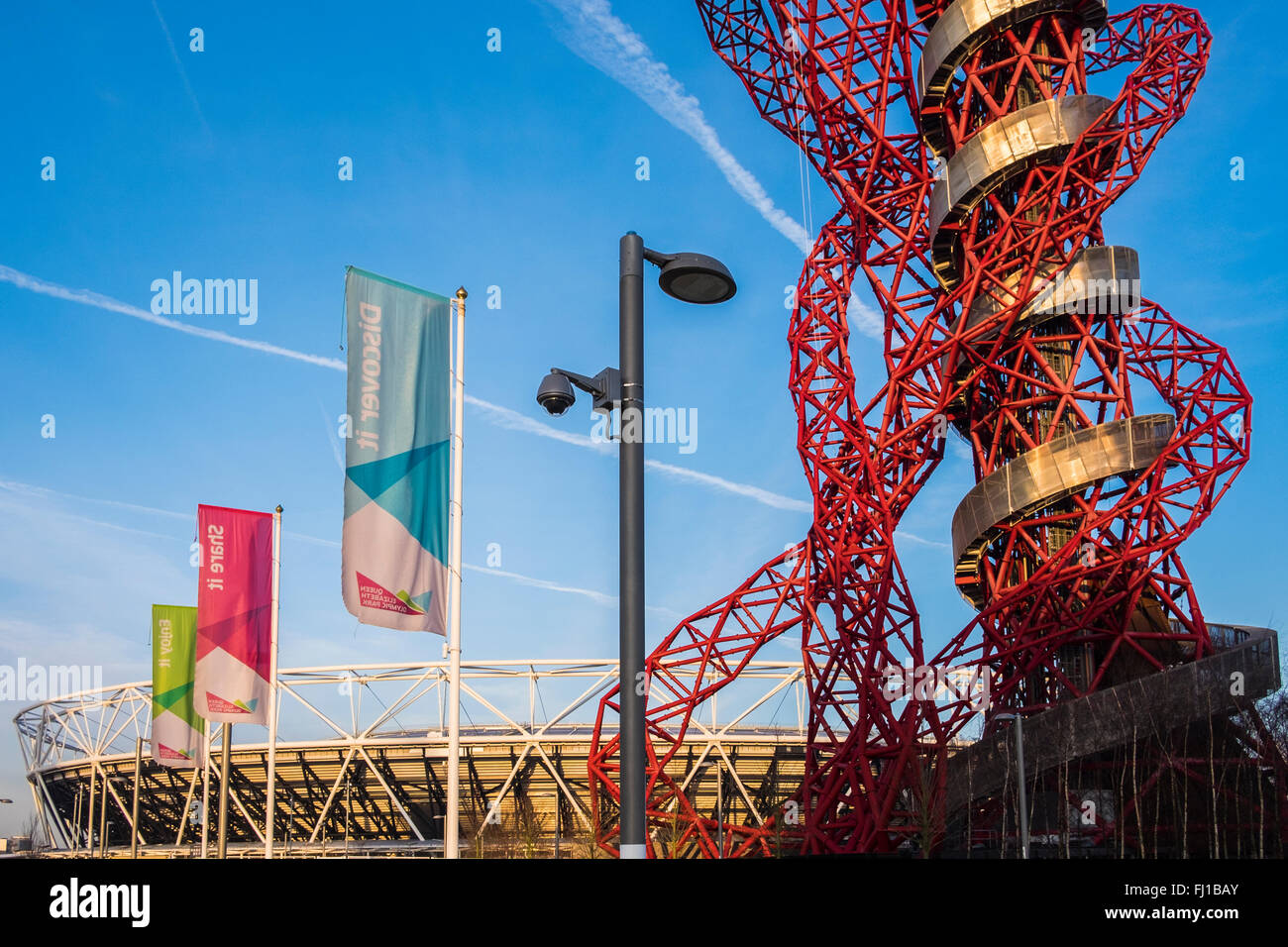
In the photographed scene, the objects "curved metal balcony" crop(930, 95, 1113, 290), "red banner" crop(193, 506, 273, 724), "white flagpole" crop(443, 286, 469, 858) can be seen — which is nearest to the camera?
"white flagpole" crop(443, 286, 469, 858)

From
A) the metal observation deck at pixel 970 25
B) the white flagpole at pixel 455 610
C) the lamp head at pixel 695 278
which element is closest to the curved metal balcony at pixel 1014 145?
the metal observation deck at pixel 970 25

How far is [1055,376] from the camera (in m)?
36.2

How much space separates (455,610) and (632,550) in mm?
9846

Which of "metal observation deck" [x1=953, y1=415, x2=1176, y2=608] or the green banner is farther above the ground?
"metal observation deck" [x1=953, y1=415, x2=1176, y2=608]

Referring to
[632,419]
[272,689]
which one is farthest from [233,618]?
[632,419]

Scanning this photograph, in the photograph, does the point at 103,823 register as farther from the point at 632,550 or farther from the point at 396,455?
the point at 632,550

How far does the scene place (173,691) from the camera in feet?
124

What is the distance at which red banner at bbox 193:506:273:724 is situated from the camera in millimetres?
Result: 31391

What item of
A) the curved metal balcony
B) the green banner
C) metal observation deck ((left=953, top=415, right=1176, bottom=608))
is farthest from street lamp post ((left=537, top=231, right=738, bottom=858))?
the green banner

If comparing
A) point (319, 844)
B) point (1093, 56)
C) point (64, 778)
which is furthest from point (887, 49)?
point (64, 778)

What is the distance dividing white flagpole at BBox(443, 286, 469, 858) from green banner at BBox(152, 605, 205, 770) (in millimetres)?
19779

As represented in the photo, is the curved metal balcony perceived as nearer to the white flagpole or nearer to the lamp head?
the white flagpole
